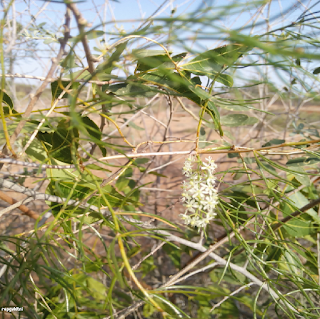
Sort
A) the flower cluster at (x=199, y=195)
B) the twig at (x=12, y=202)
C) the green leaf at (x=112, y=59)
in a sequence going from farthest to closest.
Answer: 1. the twig at (x=12, y=202)
2. the flower cluster at (x=199, y=195)
3. the green leaf at (x=112, y=59)

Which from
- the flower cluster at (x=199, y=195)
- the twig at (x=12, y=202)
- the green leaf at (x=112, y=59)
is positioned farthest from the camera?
the twig at (x=12, y=202)

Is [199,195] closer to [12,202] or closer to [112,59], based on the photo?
[112,59]

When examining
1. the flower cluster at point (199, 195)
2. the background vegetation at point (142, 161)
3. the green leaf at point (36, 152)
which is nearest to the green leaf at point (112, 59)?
the background vegetation at point (142, 161)

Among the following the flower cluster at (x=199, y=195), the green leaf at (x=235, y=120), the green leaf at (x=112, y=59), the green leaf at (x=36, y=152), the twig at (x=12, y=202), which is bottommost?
the twig at (x=12, y=202)

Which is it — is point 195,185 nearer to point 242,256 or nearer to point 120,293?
point 242,256

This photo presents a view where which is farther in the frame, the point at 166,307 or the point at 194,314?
the point at 194,314

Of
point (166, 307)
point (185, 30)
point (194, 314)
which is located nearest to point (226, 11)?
point (185, 30)

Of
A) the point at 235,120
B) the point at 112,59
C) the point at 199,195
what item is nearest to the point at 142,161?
the point at 235,120

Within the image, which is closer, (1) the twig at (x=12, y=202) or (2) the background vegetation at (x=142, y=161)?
(2) the background vegetation at (x=142, y=161)

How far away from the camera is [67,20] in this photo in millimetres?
219

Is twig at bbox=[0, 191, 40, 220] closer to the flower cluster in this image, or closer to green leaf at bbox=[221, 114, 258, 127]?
the flower cluster

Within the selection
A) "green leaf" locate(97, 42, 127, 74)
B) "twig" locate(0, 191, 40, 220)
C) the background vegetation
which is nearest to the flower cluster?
the background vegetation

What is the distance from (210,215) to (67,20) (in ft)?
0.82

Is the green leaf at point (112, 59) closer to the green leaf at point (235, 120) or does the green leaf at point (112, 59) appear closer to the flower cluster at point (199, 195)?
the flower cluster at point (199, 195)
